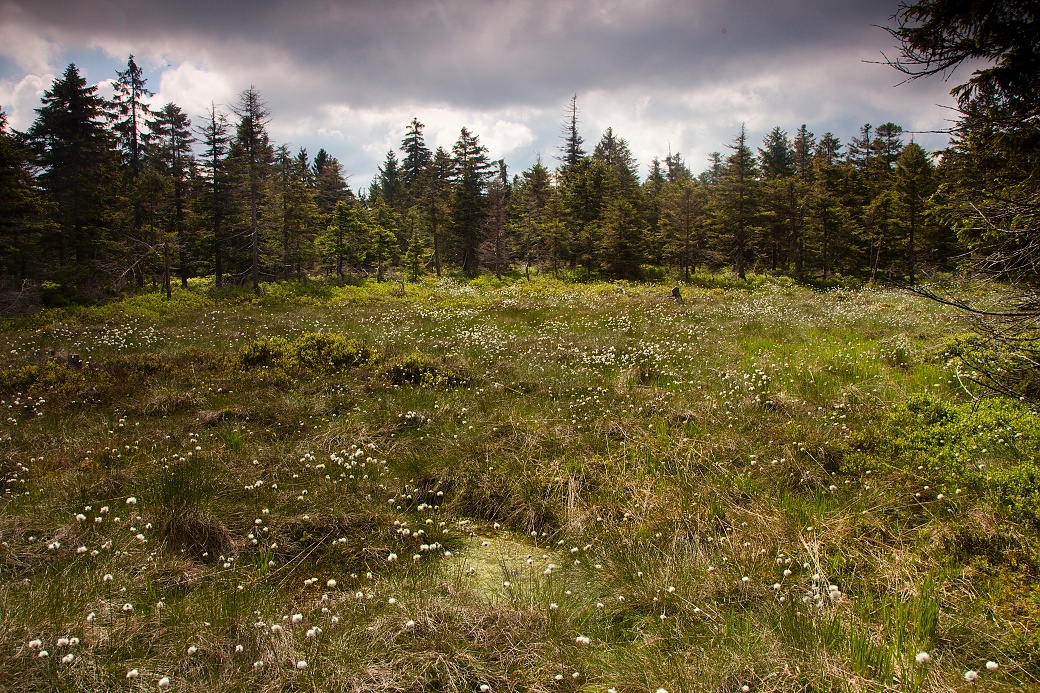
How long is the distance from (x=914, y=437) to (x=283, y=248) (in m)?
39.8

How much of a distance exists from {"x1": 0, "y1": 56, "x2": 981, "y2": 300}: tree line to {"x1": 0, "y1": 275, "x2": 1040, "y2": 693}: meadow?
76.9 ft

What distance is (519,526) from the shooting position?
18.8 feet

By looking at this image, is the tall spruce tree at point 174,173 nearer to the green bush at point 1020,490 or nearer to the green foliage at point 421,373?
the green foliage at point 421,373

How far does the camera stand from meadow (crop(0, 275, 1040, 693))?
3225 mm

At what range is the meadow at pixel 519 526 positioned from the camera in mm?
3225

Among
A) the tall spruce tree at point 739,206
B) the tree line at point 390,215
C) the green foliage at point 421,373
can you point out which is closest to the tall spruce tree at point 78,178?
the tree line at point 390,215

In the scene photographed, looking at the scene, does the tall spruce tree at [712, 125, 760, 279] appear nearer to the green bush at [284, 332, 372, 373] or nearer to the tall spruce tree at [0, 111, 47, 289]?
the green bush at [284, 332, 372, 373]

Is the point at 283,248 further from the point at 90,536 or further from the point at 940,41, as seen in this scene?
the point at 940,41

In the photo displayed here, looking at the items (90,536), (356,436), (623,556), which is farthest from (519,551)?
(90,536)

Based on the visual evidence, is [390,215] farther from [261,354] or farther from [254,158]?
[261,354]

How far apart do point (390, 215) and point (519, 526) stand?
172ft

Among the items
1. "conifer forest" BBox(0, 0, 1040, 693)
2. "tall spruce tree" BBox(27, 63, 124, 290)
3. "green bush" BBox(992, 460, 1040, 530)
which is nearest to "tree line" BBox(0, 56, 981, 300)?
"tall spruce tree" BBox(27, 63, 124, 290)

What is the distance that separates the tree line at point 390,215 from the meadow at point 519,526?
23.4m

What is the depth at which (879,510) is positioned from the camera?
204 inches
